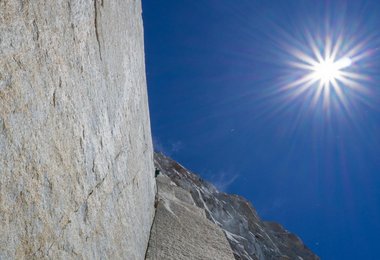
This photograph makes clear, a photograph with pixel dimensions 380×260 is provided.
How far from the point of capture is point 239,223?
1812 centimetres

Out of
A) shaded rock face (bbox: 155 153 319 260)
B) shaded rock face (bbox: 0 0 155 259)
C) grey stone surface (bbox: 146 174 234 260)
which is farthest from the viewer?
shaded rock face (bbox: 155 153 319 260)

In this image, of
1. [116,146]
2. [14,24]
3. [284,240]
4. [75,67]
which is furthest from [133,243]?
[284,240]

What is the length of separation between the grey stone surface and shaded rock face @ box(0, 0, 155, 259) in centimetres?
255

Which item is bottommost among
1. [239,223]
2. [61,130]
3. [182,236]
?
[61,130]

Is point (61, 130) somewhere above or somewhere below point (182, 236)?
below

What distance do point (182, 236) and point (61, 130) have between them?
5823mm

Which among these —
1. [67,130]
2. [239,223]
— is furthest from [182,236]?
[239,223]

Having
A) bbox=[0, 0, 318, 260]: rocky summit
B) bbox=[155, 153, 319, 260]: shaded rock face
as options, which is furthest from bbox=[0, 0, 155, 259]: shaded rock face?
bbox=[155, 153, 319, 260]: shaded rock face

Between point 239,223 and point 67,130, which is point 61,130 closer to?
point 67,130

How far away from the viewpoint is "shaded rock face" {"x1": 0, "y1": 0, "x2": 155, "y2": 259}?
68.5 inches

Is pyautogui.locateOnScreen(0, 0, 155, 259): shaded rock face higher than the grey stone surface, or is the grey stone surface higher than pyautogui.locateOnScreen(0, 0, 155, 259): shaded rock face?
the grey stone surface

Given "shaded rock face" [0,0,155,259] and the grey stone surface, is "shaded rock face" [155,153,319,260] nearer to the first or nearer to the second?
the grey stone surface

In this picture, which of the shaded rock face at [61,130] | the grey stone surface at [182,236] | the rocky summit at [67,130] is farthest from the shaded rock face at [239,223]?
the shaded rock face at [61,130]

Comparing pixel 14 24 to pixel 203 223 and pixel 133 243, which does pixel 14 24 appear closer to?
pixel 133 243
